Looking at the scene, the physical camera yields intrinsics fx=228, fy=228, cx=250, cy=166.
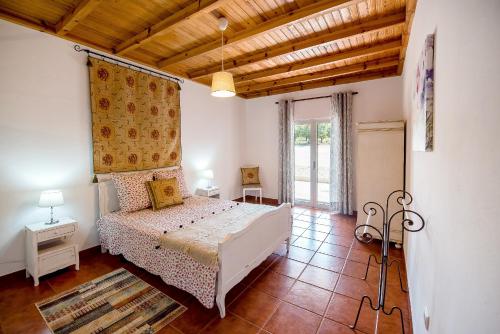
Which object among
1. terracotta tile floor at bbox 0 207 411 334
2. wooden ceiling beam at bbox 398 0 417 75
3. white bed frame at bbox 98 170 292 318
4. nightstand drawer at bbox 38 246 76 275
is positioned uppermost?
wooden ceiling beam at bbox 398 0 417 75

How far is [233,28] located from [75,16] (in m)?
1.63

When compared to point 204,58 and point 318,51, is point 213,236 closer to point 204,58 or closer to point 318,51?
Result: point 204,58

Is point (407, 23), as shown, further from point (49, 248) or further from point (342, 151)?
point (49, 248)

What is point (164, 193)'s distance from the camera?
10.9 feet

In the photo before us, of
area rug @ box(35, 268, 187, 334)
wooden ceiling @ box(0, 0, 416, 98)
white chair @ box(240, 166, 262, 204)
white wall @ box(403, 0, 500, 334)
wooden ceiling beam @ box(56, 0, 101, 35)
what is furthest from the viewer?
white chair @ box(240, 166, 262, 204)

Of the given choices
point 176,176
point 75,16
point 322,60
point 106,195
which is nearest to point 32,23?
point 75,16

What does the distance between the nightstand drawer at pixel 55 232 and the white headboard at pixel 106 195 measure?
0.50m

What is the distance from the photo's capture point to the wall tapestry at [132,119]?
3121 mm

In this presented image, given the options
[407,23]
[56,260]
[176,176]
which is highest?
[407,23]

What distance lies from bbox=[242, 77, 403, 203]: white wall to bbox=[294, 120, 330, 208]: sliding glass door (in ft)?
1.06

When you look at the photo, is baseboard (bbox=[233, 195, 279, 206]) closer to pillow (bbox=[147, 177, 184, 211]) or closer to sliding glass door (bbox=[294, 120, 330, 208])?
sliding glass door (bbox=[294, 120, 330, 208])

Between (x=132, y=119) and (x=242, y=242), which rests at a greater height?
(x=132, y=119)

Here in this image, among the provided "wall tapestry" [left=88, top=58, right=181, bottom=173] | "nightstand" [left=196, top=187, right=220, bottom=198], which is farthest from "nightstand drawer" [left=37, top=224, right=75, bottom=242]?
"nightstand" [left=196, top=187, right=220, bottom=198]

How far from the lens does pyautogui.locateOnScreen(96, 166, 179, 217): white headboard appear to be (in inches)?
123
